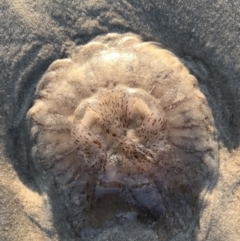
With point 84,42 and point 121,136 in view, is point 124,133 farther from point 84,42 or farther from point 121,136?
point 84,42

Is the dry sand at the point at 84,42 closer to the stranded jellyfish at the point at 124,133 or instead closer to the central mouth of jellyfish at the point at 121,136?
the stranded jellyfish at the point at 124,133

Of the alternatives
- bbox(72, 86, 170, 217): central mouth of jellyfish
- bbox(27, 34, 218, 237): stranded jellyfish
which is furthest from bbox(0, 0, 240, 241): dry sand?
bbox(72, 86, 170, 217): central mouth of jellyfish

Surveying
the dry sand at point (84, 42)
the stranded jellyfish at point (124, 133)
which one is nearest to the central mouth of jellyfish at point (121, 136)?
the stranded jellyfish at point (124, 133)

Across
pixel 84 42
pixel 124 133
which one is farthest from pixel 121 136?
pixel 84 42

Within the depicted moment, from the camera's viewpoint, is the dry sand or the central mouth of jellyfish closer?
the central mouth of jellyfish

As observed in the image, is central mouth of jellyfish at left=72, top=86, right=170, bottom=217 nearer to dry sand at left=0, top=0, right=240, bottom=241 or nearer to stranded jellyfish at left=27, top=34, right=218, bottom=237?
stranded jellyfish at left=27, top=34, right=218, bottom=237
